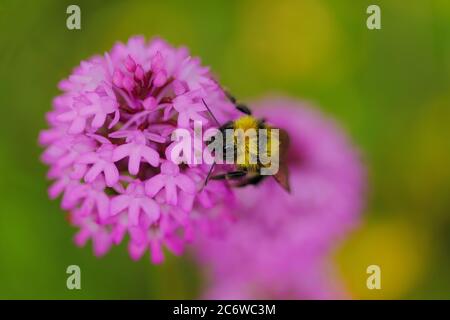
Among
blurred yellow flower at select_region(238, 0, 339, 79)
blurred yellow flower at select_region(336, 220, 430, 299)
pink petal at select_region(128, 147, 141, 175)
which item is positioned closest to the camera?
pink petal at select_region(128, 147, 141, 175)

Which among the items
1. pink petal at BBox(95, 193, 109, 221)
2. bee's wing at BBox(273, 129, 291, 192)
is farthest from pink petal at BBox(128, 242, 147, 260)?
bee's wing at BBox(273, 129, 291, 192)

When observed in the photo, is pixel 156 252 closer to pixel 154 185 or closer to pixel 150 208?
pixel 150 208

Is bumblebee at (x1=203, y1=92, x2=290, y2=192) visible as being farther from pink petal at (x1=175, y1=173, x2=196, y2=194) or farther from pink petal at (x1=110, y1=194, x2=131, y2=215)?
pink petal at (x1=110, y1=194, x2=131, y2=215)

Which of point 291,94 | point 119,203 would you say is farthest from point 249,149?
point 291,94

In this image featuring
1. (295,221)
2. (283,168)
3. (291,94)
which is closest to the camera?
(283,168)

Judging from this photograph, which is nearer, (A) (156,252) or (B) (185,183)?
(B) (185,183)

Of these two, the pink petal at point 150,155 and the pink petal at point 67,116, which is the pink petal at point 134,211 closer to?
the pink petal at point 150,155

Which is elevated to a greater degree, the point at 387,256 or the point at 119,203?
the point at 119,203

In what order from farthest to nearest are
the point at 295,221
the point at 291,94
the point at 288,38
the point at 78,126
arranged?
the point at 288,38 → the point at 291,94 → the point at 295,221 → the point at 78,126
